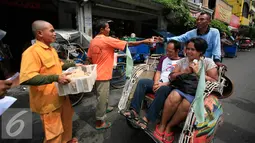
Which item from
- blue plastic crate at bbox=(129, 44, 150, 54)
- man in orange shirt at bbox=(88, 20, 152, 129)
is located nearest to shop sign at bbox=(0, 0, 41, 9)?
blue plastic crate at bbox=(129, 44, 150, 54)

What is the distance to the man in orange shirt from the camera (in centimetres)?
263

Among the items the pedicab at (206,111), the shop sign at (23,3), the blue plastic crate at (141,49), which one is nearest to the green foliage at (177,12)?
the blue plastic crate at (141,49)

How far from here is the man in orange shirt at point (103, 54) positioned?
2631mm

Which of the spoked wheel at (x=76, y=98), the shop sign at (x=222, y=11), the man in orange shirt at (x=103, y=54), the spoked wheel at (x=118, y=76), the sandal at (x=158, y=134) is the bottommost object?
the spoked wheel at (x=76, y=98)

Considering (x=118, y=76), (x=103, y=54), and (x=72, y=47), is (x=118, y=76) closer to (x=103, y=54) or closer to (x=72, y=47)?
(x=72, y=47)

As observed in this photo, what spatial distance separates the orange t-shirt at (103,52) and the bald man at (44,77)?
0.75 m

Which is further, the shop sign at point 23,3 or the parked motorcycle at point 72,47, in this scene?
the shop sign at point 23,3

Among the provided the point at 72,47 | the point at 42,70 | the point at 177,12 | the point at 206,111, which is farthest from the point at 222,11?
the point at 42,70

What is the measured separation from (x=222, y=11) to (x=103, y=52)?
18.9 m

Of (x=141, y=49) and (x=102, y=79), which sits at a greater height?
(x=141, y=49)

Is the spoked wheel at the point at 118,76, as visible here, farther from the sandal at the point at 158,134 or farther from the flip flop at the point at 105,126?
the sandal at the point at 158,134

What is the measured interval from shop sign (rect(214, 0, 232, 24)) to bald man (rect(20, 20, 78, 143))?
1766 centimetres

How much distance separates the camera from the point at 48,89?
1957 millimetres

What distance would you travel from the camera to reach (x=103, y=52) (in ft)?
8.83
